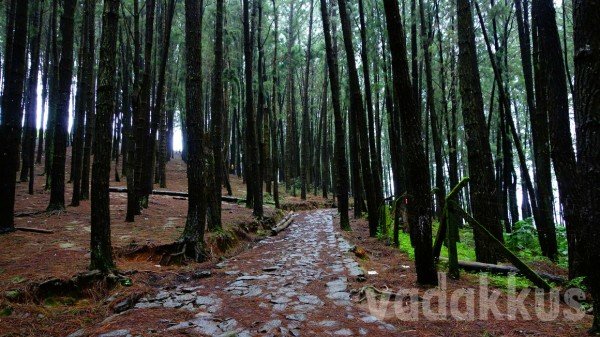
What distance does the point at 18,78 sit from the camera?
23.4ft

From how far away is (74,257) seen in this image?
5.43 m

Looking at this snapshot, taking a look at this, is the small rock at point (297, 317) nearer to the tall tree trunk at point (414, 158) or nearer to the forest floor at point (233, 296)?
the forest floor at point (233, 296)

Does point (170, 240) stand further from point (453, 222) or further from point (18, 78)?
point (453, 222)

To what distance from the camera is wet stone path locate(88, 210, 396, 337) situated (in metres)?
3.37

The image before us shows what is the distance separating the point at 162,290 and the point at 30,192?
Answer: 32.4 ft

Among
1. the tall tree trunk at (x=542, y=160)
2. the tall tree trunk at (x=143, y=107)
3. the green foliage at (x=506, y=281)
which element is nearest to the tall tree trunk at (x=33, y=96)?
the tall tree trunk at (x=143, y=107)

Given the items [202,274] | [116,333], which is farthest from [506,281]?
[116,333]

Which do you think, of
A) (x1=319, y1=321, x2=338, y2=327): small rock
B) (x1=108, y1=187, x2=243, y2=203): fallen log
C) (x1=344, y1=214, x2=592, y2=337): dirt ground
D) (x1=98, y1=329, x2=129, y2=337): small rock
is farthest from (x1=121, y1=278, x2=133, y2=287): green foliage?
(x1=108, y1=187, x2=243, y2=203): fallen log

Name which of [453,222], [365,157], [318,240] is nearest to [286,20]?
[365,157]

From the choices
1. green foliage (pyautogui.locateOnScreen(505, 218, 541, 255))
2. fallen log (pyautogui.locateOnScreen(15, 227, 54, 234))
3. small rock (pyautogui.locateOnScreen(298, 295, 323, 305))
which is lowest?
green foliage (pyautogui.locateOnScreen(505, 218, 541, 255))

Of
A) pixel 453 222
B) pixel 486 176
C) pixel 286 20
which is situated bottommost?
pixel 453 222

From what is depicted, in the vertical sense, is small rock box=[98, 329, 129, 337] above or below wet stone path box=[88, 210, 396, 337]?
above

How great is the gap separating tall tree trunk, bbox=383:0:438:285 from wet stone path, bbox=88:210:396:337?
107cm

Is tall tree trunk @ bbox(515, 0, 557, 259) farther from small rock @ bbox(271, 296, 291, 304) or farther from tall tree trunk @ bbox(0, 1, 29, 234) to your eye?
tall tree trunk @ bbox(0, 1, 29, 234)
